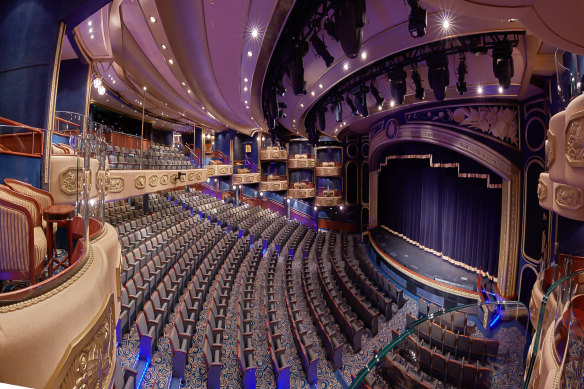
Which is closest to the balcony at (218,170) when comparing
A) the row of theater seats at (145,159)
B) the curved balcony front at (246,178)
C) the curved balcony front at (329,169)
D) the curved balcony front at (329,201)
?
the curved balcony front at (246,178)

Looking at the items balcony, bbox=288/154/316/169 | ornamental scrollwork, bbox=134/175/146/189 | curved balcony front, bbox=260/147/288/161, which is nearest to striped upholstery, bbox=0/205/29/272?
ornamental scrollwork, bbox=134/175/146/189

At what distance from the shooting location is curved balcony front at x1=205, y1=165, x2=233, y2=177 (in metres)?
7.49

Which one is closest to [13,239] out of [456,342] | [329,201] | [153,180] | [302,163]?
[456,342]

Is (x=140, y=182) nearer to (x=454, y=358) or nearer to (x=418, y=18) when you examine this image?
(x=418, y=18)

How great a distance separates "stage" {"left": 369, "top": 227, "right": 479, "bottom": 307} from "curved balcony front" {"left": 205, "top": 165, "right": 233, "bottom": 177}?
15.2 ft

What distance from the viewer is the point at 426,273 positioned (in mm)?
4273

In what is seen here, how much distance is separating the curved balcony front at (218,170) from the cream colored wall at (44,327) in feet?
22.8

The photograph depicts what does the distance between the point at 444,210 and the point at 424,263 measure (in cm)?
100

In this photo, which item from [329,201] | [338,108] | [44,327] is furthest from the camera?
[329,201]

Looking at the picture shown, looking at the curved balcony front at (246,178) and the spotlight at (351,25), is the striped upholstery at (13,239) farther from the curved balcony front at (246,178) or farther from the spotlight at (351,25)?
the curved balcony front at (246,178)

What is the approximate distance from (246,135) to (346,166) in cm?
397

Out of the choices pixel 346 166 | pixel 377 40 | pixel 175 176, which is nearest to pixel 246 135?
pixel 346 166

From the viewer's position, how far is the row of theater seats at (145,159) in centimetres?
388

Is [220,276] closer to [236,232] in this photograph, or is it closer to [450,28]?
[236,232]
